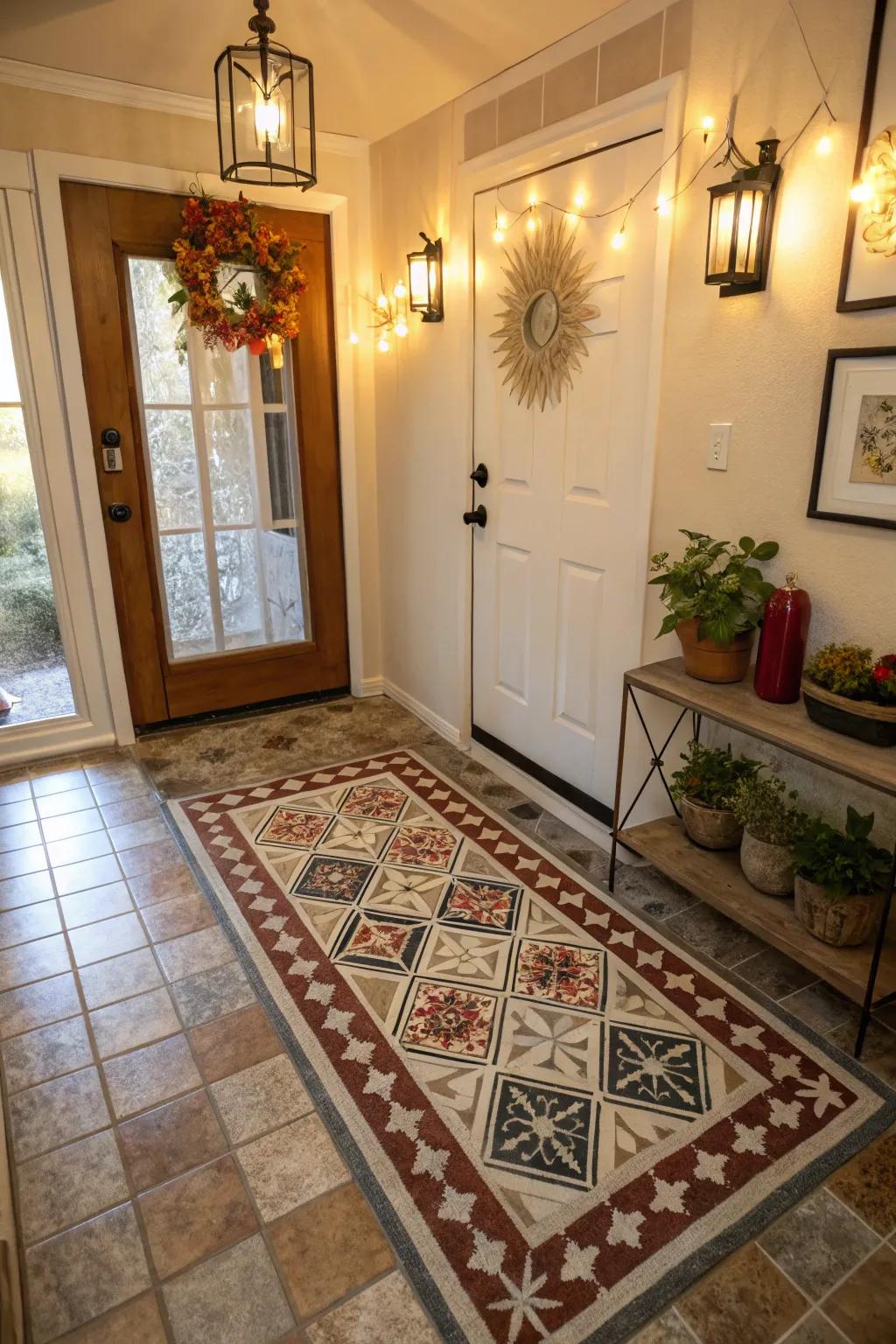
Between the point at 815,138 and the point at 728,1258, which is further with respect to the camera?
the point at 815,138

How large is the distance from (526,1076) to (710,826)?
80 centimetres

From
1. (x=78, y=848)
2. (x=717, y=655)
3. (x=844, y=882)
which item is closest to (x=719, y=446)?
(x=717, y=655)

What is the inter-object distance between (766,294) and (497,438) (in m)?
1.12

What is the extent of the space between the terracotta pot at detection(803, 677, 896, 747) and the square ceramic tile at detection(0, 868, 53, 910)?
2128mm

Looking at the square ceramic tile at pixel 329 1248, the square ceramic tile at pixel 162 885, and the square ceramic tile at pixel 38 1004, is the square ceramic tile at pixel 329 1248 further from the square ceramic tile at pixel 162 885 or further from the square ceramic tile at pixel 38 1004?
the square ceramic tile at pixel 162 885

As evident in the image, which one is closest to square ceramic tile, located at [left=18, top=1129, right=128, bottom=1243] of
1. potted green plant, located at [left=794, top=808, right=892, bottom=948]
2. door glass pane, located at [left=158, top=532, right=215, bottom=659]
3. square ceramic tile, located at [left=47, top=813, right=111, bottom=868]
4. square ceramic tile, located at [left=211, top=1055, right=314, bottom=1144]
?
square ceramic tile, located at [left=211, top=1055, right=314, bottom=1144]

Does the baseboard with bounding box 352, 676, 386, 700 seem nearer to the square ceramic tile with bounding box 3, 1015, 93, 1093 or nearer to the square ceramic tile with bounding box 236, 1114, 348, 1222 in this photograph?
the square ceramic tile with bounding box 3, 1015, 93, 1093

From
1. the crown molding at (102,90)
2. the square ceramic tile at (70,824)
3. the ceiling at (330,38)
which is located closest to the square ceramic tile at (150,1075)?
the square ceramic tile at (70,824)

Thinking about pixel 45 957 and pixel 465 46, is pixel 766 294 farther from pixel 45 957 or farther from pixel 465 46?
pixel 45 957

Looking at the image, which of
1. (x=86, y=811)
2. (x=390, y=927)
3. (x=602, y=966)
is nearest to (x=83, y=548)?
(x=86, y=811)

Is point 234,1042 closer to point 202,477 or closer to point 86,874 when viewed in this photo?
point 86,874

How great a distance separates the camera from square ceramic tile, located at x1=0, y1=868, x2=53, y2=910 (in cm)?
238

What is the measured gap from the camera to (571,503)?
8.39ft

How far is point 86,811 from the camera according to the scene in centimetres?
286
